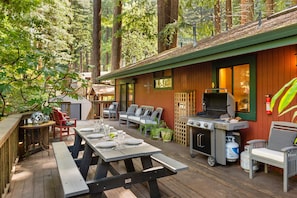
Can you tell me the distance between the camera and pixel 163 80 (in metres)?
7.56

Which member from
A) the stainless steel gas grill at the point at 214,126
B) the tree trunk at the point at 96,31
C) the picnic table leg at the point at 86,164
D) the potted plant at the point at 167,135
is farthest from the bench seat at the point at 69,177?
the tree trunk at the point at 96,31

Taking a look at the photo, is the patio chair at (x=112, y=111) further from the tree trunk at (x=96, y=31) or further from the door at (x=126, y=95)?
the tree trunk at (x=96, y=31)

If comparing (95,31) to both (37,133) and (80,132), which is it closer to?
(37,133)

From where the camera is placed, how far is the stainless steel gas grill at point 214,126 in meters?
4.08

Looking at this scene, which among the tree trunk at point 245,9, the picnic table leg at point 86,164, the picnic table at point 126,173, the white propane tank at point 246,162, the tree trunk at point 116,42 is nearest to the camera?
the picnic table at point 126,173

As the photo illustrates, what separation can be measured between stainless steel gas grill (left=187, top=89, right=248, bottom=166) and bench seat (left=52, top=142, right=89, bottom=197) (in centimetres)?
258

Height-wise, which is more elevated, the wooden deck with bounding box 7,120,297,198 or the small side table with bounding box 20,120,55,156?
the small side table with bounding box 20,120,55,156

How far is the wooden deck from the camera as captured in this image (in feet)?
10.1

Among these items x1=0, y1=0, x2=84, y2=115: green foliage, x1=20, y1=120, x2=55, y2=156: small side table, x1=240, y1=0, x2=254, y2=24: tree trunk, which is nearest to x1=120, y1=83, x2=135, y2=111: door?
x1=0, y1=0, x2=84, y2=115: green foliage

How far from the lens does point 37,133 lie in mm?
5414

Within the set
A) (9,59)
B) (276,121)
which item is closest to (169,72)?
(276,121)

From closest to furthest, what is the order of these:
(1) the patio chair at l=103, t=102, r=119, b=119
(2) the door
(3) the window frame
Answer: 1. (3) the window frame
2. (2) the door
3. (1) the patio chair at l=103, t=102, r=119, b=119

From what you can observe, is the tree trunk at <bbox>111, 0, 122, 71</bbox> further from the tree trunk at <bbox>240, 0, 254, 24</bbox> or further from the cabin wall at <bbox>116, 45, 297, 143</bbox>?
the cabin wall at <bbox>116, 45, 297, 143</bbox>

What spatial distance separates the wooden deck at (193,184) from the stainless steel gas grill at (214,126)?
28 centimetres
